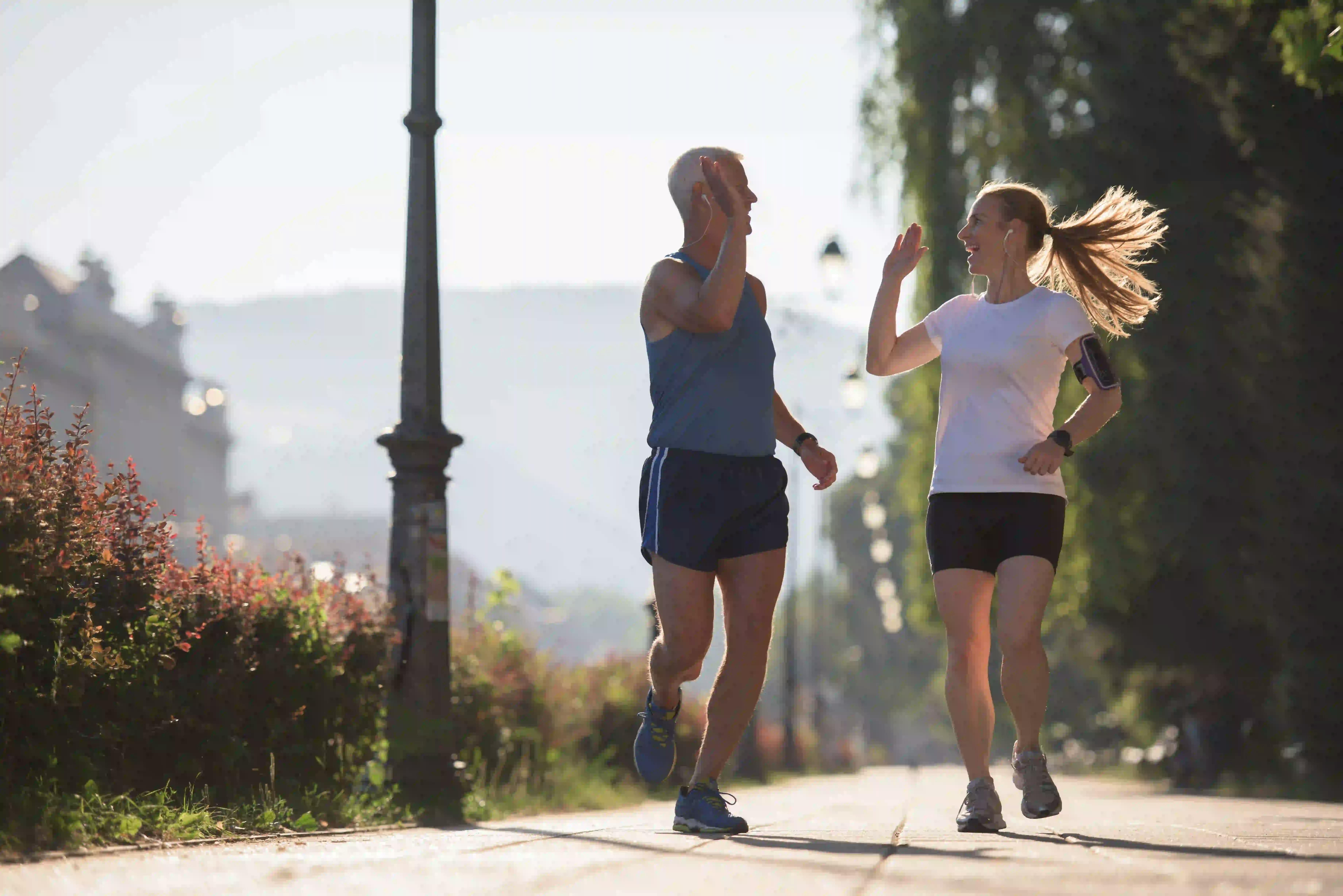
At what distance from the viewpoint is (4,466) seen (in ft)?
20.1

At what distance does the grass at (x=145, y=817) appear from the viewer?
5145 mm

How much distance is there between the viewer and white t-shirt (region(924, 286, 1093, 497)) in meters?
6.07

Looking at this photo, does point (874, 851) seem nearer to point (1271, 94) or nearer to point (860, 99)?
point (1271, 94)

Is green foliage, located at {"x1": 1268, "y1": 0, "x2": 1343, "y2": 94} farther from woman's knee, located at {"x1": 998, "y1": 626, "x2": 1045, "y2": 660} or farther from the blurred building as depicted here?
the blurred building

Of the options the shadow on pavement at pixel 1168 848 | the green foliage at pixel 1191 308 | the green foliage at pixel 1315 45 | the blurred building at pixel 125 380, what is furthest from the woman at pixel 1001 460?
the blurred building at pixel 125 380

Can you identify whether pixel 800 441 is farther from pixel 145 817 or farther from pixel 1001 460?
pixel 145 817

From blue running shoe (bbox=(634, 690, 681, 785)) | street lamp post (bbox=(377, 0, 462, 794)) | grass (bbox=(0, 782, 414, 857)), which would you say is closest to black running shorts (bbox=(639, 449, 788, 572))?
blue running shoe (bbox=(634, 690, 681, 785))

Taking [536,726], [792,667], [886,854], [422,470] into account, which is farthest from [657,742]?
[792,667]

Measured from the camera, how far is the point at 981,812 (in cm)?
570

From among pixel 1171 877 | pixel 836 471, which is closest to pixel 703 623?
pixel 836 471

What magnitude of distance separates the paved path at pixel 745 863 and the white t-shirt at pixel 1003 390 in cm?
128

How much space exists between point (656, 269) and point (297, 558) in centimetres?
389

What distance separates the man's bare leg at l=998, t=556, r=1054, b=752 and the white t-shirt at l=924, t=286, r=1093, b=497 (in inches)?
11.8

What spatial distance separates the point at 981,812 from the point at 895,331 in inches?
74.8
